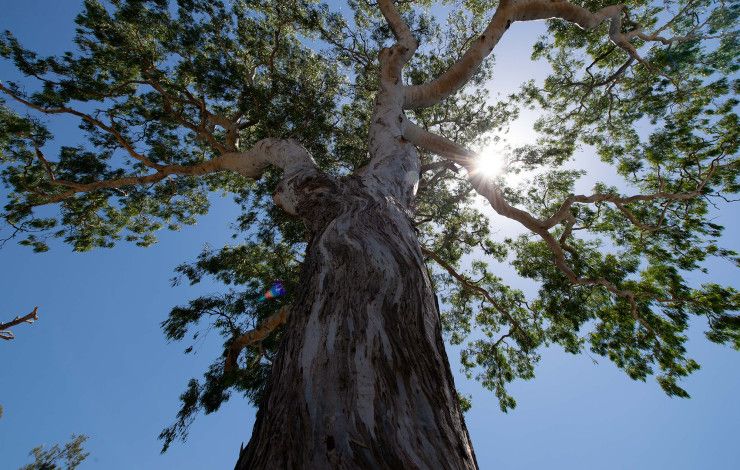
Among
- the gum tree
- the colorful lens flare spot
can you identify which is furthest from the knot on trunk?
the colorful lens flare spot

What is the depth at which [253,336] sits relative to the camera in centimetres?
551

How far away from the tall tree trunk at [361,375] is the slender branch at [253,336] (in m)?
3.78

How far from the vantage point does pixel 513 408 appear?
6562 millimetres

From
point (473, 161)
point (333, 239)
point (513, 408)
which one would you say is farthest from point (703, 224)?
point (333, 239)

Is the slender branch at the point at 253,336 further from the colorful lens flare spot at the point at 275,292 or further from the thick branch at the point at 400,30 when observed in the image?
the thick branch at the point at 400,30

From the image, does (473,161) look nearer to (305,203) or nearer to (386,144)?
(386,144)

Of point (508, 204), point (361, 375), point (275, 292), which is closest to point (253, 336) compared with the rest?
point (275, 292)

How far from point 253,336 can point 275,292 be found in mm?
1190

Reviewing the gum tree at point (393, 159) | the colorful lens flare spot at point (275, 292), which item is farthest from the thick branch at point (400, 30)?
the colorful lens flare spot at point (275, 292)

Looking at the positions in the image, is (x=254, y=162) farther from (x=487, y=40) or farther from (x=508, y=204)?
(x=487, y=40)

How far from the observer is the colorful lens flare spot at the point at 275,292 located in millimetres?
6504

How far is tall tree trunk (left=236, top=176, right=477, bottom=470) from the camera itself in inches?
37.7

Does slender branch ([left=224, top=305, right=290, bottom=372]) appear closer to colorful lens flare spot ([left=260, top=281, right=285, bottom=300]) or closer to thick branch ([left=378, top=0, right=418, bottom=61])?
colorful lens flare spot ([left=260, top=281, right=285, bottom=300])

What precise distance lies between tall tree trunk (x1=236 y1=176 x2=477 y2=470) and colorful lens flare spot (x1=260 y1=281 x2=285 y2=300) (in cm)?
496
